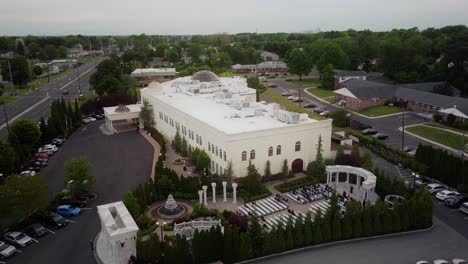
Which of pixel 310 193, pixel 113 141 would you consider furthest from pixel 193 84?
pixel 310 193

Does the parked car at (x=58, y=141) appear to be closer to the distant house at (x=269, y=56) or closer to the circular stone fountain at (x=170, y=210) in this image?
the circular stone fountain at (x=170, y=210)

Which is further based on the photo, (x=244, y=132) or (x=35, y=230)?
(x=244, y=132)

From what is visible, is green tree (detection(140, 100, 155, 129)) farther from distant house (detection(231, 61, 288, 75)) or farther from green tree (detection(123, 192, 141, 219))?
distant house (detection(231, 61, 288, 75))

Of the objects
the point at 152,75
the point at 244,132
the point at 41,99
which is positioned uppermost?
the point at 152,75

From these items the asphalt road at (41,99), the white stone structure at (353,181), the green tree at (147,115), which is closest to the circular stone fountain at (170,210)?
the white stone structure at (353,181)

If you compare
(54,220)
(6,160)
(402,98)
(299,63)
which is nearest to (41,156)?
(6,160)

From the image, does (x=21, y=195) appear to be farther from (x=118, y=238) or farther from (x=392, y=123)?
(x=392, y=123)
